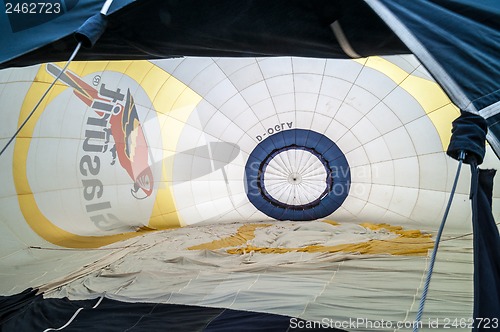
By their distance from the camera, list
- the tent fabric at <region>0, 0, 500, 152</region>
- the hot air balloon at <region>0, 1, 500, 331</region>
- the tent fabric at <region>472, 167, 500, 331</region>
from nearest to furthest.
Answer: the tent fabric at <region>472, 167, 500, 331</region> → the tent fabric at <region>0, 0, 500, 152</region> → the hot air balloon at <region>0, 1, 500, 331</region>

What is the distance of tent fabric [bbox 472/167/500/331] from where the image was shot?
0.93m

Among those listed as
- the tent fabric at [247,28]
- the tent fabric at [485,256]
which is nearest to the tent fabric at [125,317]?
the tent fabric at [485,256]

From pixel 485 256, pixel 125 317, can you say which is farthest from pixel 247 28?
pixel 125 317

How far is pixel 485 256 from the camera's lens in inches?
39.3

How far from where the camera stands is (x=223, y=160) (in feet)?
16.4

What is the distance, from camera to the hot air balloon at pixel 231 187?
5.90 ft

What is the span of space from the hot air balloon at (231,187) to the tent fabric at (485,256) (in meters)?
0.03

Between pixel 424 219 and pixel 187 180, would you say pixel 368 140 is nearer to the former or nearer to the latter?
pixel 424 219

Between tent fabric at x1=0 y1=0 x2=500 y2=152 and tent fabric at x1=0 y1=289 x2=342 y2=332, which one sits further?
tent fabric at x1=0 y1=289 x2=342 y2=332

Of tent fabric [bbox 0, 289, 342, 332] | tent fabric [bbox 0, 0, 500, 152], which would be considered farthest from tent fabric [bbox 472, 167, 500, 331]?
tent fabric [bbox 0, 289, 342, 332]

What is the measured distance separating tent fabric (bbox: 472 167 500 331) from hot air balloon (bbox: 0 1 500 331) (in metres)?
0.03

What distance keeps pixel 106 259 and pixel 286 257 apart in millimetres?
1475

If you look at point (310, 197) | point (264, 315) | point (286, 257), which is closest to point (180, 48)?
point (264, 315)

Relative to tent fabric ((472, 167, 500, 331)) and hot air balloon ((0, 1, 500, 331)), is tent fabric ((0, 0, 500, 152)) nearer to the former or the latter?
hot air balloon ((0, 1, 500, 331))
